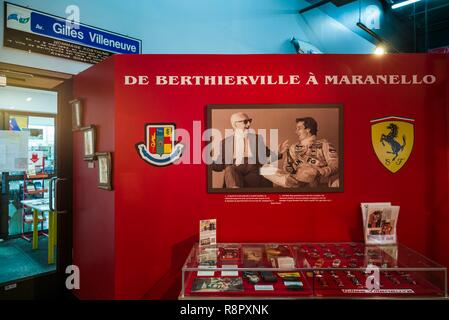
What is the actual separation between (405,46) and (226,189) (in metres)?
5.88

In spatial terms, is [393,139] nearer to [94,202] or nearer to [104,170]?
[104,170]

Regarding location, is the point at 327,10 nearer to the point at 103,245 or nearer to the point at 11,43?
the point at 11,43

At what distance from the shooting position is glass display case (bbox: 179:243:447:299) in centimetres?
177

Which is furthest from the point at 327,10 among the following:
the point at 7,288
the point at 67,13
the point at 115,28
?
the point at 7,288

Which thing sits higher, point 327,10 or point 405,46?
point 327,10

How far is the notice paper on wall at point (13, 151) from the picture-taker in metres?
3.19

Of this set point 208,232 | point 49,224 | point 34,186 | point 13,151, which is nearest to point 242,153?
point 208,232

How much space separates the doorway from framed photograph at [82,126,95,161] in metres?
0.46

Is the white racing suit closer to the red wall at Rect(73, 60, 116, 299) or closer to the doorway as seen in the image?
the red wall at Rect(73, 60, 116, 299)

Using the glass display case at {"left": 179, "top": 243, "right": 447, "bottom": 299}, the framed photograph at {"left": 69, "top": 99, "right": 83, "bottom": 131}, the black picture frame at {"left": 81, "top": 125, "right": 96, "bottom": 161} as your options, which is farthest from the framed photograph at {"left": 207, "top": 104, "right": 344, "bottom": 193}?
the framed photograph at {"left": 69, "top": 99, "right": 83, "bottom": 131}

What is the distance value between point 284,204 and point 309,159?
17.2 inches

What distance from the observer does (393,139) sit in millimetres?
2432

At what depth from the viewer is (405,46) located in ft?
19.9
